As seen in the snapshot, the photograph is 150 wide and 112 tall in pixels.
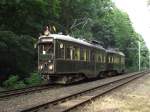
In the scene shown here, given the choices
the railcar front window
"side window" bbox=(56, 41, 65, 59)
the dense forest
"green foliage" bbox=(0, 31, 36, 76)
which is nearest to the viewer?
"side window" bbox=(56, 41, 65, 59)

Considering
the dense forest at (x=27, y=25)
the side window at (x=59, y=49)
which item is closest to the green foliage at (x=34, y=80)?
the dense forest at (x=27, y=25)

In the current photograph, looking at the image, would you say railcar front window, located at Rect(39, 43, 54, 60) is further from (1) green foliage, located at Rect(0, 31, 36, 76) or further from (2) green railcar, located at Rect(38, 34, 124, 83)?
(1) green foliage, located at Rect(0, 31, 36, 76)

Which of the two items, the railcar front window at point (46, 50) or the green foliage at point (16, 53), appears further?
the green foliage at point (16, 53)

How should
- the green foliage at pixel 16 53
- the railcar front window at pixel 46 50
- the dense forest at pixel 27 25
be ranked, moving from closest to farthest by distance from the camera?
the railcar front window at pixel 46 50 → the green foliage at pixel 16 53 → the dense forest at pixel 27 25

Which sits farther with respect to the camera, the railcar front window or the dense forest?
the dense forest

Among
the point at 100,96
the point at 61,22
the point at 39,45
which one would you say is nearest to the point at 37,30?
the point at 61,22

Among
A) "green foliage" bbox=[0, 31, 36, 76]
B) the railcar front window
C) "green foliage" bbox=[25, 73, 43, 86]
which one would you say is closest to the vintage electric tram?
the railcar front window

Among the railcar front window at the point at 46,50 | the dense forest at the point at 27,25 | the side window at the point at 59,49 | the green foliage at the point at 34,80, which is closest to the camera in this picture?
the side window at the point at 59,49

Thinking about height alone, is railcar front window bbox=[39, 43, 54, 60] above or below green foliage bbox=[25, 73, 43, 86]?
above

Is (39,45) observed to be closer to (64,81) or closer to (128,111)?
(64,81)

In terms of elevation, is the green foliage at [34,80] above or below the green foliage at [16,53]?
below

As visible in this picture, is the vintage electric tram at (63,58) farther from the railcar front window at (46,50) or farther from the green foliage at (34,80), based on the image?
the green foliage at (34,80)

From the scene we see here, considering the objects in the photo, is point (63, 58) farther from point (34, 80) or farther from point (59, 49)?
point (34, 80)

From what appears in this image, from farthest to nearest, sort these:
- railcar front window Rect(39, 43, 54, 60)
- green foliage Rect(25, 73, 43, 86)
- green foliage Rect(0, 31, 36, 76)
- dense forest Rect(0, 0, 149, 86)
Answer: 1. dense forest Rect(0, 0, 149, 86)
2. green foliage Rect(0, 31, 36, 76)
3. green foliage Rect(25, 73, 43, 86)
4. railcar front window Rect(39, 43, 54, 60)
